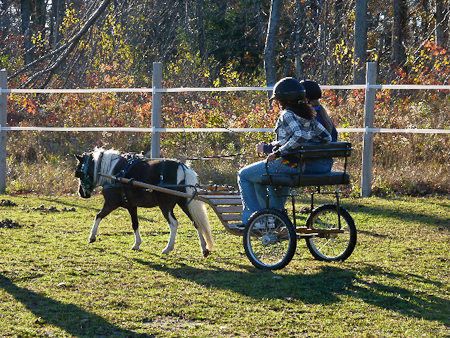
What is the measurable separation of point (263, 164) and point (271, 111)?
21.5 ft

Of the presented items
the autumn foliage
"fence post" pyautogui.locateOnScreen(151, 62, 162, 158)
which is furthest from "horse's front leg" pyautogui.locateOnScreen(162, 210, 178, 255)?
"fence post" pyautogui.locateOnScreen(151, 62, 162, 158)

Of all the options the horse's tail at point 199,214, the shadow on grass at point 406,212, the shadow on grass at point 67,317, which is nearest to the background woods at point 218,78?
the shadow on grass at point 406,212

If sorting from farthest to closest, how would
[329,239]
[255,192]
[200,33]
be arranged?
[200,33] → [329,239] → [255,192]

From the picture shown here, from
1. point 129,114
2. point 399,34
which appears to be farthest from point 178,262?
point 399,34

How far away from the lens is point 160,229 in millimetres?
8297

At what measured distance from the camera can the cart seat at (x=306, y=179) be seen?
18.8 ft

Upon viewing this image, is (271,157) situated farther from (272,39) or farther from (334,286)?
(272,39)

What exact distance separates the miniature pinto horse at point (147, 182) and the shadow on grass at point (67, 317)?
1.86 metres

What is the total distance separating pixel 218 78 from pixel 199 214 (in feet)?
31.7

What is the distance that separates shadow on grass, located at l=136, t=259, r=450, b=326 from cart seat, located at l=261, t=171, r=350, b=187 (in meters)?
0.82

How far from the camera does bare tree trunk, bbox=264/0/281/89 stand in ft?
51.1

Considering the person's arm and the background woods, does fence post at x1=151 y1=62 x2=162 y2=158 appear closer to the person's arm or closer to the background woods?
the background woods

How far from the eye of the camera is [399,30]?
1898 centimetres

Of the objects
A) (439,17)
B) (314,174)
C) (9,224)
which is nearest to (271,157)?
(314,174)
